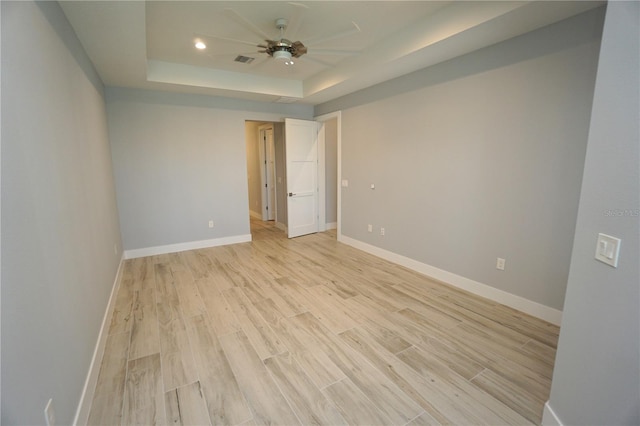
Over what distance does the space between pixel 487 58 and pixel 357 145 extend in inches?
87.0

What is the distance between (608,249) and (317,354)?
187cm

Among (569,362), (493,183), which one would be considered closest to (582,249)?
(569,362)

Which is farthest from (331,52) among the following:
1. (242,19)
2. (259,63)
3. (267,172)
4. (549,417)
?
(267,172)

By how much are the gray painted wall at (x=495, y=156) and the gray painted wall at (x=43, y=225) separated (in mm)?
3479

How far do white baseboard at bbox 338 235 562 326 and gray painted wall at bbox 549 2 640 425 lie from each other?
140 centimetres

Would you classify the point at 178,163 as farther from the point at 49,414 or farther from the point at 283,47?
the point at 49,414

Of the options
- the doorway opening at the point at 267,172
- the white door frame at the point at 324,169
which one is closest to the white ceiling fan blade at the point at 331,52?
the white door frame at the point at 324,169

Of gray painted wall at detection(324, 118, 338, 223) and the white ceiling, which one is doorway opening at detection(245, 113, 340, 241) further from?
the white ceiling

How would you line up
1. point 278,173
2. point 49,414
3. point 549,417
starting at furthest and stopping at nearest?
1. point 278,173
2. point 549,417
3. point 49,414

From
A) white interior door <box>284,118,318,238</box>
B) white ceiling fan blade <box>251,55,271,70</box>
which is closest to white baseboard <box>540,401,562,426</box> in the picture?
white ceiling fan blade <box>251,55,271,70</box>

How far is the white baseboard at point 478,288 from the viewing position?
2582mm

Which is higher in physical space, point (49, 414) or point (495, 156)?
point (495, 156)

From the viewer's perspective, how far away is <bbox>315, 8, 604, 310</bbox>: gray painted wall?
92.4 inches

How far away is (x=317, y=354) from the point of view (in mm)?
2182
